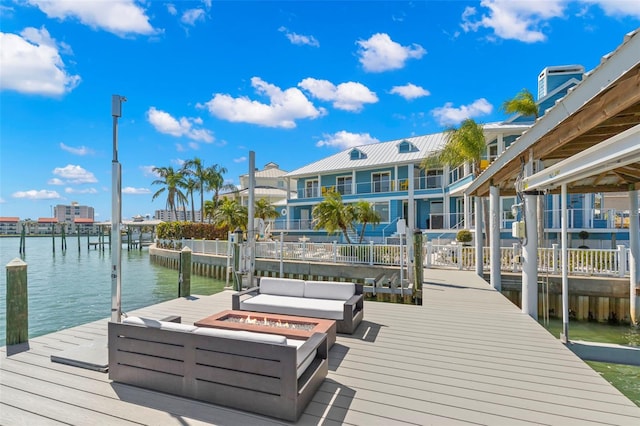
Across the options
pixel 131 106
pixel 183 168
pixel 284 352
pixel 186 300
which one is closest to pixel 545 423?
pixel 284 352

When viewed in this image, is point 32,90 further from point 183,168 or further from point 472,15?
point 183,168

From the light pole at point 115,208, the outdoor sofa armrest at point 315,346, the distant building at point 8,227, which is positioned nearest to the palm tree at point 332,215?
the light pole at point 115,208

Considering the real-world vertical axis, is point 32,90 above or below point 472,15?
below

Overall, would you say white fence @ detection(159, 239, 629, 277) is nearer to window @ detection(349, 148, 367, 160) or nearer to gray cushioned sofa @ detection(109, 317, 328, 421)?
gray cushioned sofa @ detection(109, 317, 328, 421)

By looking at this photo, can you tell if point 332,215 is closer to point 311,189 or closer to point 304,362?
point 311,189

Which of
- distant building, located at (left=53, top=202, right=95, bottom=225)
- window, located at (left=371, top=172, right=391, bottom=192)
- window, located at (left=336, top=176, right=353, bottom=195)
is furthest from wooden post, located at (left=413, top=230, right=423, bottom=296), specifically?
distant building, located at (left=53, top=202, right=95, bottom=225)

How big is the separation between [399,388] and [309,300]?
2554mm

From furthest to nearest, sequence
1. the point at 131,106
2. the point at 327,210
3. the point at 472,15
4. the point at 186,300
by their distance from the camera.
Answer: the point at 327,210
the point at 472,15
the point at 186,300
the point at 131,106

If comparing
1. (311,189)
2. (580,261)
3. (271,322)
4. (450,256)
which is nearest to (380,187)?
(311,189)

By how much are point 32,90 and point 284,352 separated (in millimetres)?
13259

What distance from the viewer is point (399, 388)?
3.30m

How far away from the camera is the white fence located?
30.0ft

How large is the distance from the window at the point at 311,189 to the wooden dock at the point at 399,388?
21.6 metres

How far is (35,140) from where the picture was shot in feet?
46.1
